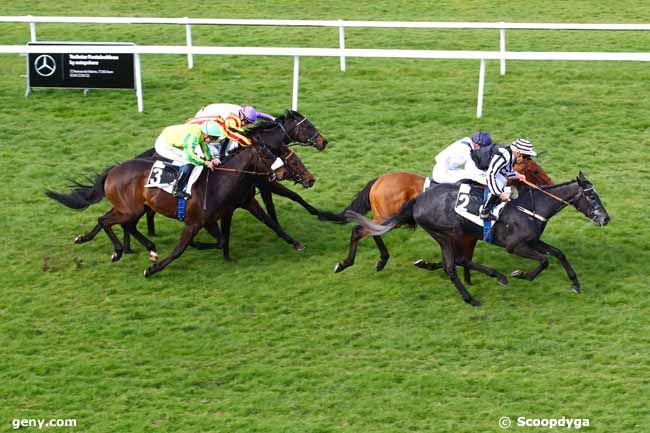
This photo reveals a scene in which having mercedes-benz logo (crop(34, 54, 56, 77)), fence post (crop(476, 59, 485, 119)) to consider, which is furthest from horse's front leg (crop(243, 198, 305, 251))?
mercedes-benz logo (crop(34, 54, 56, 77))

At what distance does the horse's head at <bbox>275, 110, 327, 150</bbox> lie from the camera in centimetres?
1389

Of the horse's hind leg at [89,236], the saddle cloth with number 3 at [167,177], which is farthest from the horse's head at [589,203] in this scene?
the horse's hind leg at [89,236]

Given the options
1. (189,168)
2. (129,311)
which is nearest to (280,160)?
(189,168)

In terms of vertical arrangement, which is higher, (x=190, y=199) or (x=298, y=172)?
(x=298, y=172)

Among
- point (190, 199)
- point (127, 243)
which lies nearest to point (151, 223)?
point (127, 243)

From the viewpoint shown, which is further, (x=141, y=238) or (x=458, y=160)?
(x=141, y=238)

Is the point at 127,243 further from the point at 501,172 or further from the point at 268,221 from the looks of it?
the point at 501,172

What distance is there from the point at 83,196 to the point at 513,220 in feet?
14.2

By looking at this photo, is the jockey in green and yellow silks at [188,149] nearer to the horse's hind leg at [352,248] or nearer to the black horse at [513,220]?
the horse's hind leg at [352,248]

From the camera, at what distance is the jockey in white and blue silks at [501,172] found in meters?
12.3

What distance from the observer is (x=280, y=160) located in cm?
1316

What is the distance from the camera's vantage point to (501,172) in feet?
40.7

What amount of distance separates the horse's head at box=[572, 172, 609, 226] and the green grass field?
2.52 feet

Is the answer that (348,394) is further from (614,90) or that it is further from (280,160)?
(614,90)
